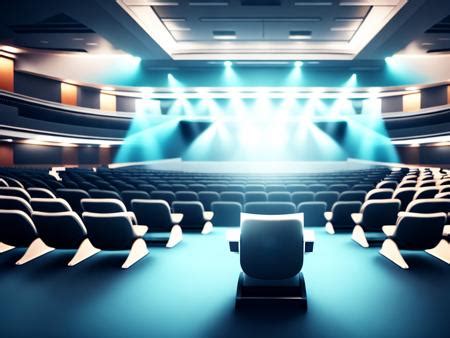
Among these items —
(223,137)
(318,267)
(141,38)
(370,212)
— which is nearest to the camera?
(318,267)

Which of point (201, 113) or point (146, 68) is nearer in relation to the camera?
point (146, 68)

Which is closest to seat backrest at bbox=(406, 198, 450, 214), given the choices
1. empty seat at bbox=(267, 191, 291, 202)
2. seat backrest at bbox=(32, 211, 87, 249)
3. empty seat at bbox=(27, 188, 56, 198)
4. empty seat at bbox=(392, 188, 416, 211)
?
empty seat at bbox=(392, 188, 416, 211)

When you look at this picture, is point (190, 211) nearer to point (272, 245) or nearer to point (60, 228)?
point (60, 228)

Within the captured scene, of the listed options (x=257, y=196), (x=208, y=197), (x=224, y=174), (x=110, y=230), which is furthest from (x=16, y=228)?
(x=224, y=174)

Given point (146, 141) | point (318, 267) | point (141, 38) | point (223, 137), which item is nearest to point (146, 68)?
point (141, 38)

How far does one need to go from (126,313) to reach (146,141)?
2127 cm

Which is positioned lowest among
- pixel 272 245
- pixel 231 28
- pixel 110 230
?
pixel 110 230

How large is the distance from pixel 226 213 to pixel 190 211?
2.79 feet

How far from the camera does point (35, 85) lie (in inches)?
778

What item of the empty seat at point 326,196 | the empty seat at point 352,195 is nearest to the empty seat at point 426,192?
the empty seat at point 352,195

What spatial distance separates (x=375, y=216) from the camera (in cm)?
467

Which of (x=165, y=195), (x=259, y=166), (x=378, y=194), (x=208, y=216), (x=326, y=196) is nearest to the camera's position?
(x=378, y=194)

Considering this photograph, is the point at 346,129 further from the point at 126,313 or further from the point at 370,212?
the point at 126,313

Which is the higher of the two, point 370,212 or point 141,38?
point 141,38
